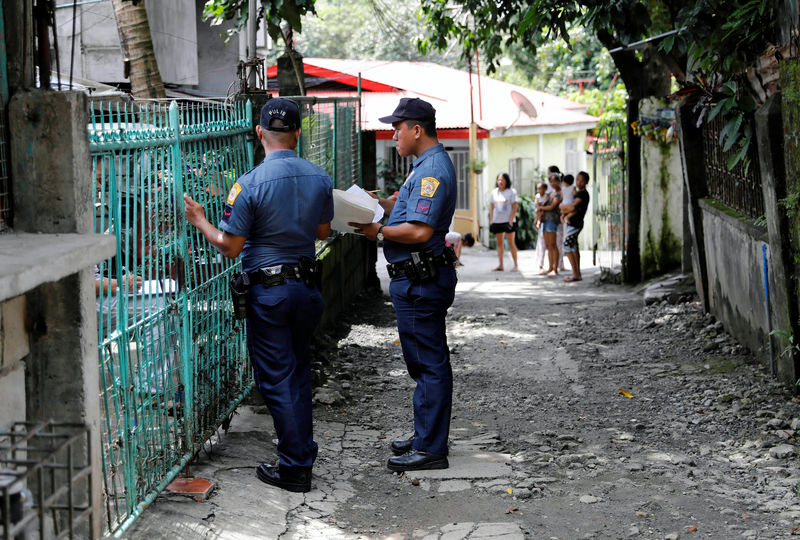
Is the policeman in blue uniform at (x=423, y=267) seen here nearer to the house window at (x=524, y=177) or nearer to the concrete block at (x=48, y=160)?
the concrete block at (x=48, y=160)

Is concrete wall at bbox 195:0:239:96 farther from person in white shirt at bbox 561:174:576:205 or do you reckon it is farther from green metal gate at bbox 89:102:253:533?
green metal gate at bbox 89:102:253:533

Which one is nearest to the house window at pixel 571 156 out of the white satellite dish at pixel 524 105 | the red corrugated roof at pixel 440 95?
the red corrugated roof at pixel 440 95

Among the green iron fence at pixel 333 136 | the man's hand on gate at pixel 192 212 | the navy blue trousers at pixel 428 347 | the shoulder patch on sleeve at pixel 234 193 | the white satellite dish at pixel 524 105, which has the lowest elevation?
the navy blue trousers at pixel 428 347

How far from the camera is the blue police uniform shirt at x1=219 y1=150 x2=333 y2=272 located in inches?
187

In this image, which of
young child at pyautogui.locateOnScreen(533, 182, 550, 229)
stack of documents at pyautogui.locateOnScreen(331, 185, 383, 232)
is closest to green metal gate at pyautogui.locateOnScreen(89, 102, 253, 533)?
stack of documents at pyautogui.locateOnScreen(331, 185, 383, 232)

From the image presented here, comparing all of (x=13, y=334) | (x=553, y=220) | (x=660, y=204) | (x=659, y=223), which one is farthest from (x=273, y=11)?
(x=553, y=220)

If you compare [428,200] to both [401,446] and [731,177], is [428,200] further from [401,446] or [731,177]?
[731,177]

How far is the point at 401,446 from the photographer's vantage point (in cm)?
572

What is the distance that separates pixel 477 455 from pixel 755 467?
158 centimetres

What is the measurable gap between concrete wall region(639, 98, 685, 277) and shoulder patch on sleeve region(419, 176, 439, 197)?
8049 mm

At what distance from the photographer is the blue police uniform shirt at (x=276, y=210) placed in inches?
187

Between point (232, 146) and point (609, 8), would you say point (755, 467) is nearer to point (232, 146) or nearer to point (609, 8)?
point (232, 146)

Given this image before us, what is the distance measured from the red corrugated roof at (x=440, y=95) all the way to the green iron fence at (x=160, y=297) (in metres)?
14.6

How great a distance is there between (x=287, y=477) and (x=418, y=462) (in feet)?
2.72
